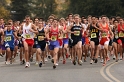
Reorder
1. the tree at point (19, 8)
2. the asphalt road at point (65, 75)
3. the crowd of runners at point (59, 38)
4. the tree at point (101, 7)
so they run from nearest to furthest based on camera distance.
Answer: the asphalt road at point (65, 75), the crowd of runners at point (59, 38), the tree at point (101, 7), the tree at point (19, 8)

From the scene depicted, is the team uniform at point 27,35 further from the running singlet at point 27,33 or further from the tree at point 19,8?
the tree at point 19,8

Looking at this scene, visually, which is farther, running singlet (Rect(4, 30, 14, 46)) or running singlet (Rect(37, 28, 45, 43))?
running singlet (Rect(4, 30, 14, 46))

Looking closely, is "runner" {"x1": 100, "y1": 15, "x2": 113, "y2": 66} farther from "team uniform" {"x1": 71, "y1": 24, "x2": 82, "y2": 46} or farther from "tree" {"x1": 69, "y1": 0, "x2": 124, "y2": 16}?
"tree" {"x1": 69, "y1": 0, "x2": 124, "y2": 16}

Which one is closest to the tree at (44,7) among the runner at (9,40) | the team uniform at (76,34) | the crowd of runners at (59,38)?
the crowd of runners at (59,38)

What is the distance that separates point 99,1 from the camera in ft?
267

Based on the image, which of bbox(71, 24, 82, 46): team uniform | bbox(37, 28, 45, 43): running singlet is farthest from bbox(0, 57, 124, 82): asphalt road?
bbox(71, 24, 82, 46): team uniform

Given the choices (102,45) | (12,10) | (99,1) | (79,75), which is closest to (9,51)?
(102,45)

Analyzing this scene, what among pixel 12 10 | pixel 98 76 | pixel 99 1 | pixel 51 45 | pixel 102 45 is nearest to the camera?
pixel 98 76

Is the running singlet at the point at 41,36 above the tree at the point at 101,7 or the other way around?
the other way around

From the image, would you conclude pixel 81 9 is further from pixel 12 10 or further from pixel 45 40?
pixel 45 40

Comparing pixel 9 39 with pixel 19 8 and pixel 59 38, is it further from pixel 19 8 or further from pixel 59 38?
pixel 19 8

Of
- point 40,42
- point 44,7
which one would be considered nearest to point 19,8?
point 44,7

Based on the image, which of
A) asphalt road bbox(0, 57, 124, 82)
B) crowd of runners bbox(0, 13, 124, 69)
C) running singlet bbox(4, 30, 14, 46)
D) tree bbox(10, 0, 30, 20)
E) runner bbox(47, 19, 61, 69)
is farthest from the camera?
tree bbox(10, 0, 30, 20)

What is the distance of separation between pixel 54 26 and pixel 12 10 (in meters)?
72.5
